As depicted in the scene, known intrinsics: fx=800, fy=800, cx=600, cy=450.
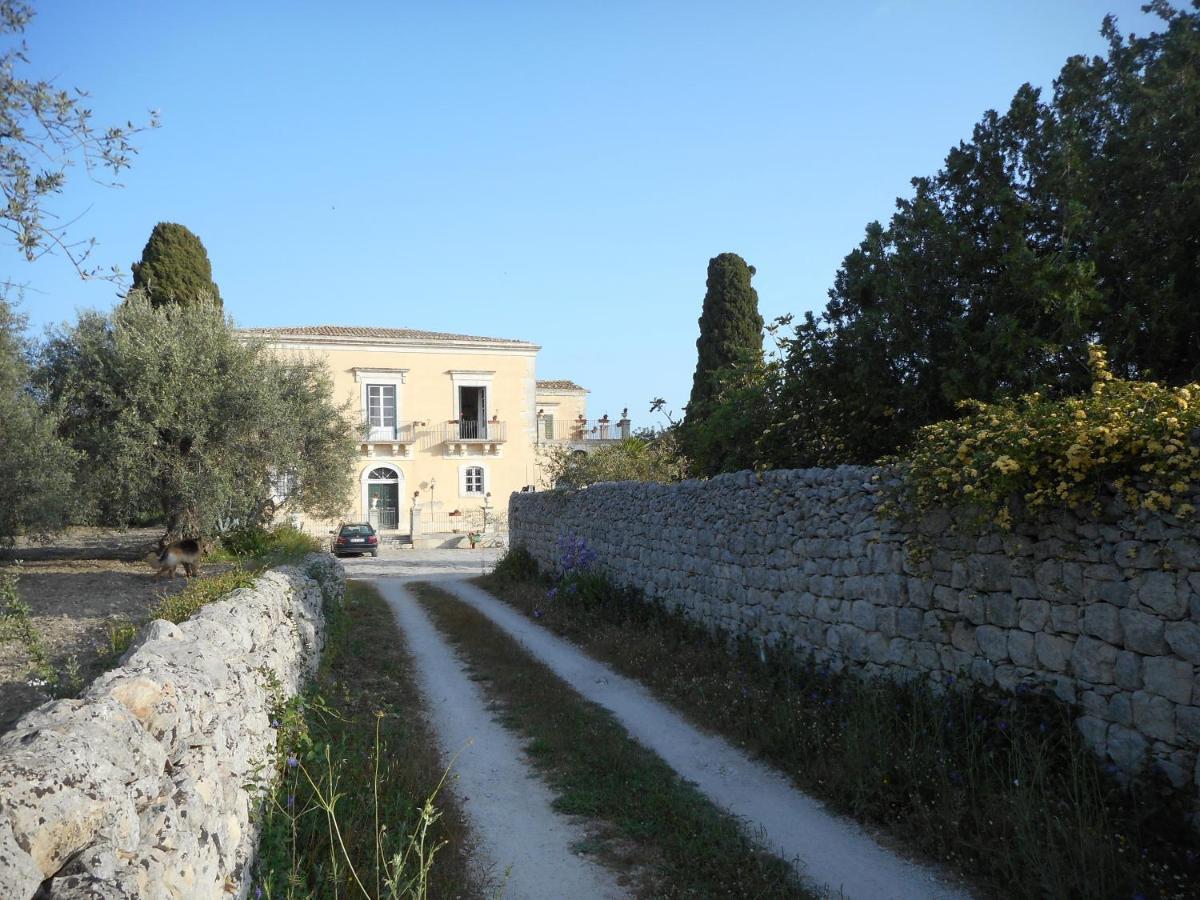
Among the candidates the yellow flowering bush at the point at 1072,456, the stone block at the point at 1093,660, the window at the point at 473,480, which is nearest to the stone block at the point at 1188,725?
the stone block at the point at 1093,660

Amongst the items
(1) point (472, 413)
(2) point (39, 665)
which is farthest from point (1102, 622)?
(1) point (472, 413)

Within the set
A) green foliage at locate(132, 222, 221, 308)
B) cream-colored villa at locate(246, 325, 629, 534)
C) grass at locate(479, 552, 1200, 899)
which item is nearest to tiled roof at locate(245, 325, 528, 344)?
cream-colored villa at locate(246, 325, 629, 534)

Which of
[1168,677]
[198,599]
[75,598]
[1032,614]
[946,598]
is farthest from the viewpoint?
[75,598]

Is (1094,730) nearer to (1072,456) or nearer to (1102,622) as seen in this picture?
(1102,622)

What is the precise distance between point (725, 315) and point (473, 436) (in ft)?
57.7

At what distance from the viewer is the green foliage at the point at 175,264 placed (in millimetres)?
23391

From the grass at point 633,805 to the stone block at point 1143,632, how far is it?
7.65 ft

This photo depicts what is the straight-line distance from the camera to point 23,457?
41.0ft

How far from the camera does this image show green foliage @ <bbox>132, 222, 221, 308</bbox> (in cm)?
2339

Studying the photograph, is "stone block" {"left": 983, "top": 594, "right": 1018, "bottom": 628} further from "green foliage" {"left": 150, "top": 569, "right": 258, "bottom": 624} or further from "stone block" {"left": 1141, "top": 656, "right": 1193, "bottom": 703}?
"green foliage" {"left": 150, "top": 569, "right": 258, "bottom": 624}

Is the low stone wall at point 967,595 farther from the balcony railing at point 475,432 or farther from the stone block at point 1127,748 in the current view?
the balcony railing at point 475,432

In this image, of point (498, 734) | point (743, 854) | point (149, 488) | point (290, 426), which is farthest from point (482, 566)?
point (743, 854)

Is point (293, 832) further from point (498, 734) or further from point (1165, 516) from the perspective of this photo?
point (1165, 516)

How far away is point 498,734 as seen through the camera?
705cm
